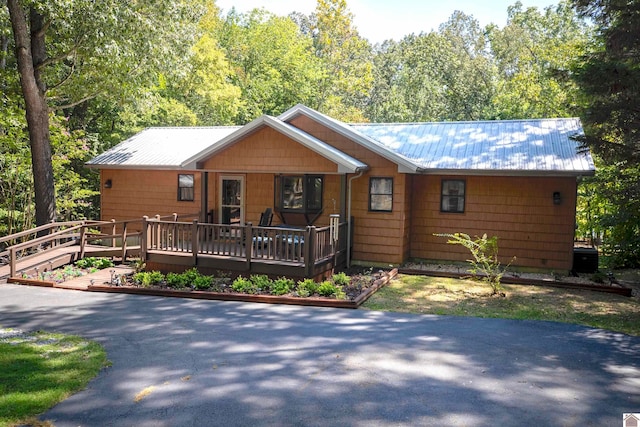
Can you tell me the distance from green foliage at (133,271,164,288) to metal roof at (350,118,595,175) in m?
6.87

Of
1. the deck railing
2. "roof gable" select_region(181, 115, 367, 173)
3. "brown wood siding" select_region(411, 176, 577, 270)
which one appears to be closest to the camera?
the deck railing

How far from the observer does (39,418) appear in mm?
4770

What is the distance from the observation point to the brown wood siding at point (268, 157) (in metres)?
12.7

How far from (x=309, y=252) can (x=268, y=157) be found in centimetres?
350

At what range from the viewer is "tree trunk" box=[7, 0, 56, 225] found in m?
13.9

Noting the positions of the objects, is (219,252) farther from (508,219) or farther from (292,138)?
(508,219)

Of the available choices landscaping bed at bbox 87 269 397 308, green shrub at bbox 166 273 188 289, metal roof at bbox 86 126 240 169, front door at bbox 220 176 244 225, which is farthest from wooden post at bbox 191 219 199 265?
metal roof at bbox 86 126 240 169

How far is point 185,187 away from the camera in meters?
16.5

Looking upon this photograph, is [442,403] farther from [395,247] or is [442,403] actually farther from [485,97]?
[485,97]

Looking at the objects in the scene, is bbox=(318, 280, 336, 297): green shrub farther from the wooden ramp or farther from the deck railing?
the wooden ramp

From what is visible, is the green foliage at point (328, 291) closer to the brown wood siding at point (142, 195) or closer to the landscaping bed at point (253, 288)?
the landscaping bed at point (253, 288)

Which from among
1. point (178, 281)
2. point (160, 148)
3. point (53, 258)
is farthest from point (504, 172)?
point (53, 258)

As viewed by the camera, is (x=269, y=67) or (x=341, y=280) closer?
(x=341, y=280)

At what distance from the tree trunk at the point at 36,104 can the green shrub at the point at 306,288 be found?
29.2 feet
